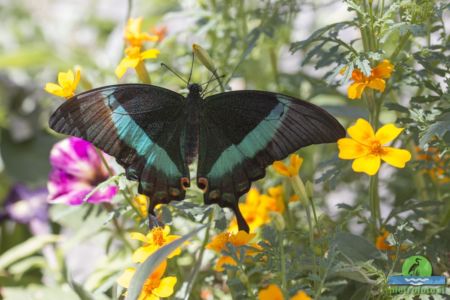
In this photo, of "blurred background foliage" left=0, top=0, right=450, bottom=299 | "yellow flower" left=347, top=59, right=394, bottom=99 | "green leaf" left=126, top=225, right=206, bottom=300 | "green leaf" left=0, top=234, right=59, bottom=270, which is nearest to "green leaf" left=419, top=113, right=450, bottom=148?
"blurred background foliage" left=0, top=0, right=450, bottom=299

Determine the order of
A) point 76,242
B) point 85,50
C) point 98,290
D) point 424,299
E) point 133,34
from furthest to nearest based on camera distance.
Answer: point 85,50
point 76,242
point 98,290
point 133,34
point 424,299

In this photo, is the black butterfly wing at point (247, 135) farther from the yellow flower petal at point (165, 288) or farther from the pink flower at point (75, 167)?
the pink flower at point (75, 167)

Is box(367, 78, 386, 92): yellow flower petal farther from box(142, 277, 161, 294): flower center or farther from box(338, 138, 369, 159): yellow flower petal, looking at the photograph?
box(142, 277, 161, 294): flower center

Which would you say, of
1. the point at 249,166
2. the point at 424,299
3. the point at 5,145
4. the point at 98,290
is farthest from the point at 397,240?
the point at 5,145

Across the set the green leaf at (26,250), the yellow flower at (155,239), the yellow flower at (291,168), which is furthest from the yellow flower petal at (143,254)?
the green leaf at (26,250)

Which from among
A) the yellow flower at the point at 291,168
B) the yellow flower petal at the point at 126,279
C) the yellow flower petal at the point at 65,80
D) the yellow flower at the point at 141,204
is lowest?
the yellow flower petal at the point at 126,279

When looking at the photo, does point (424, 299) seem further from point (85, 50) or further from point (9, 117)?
point (85, 50)
